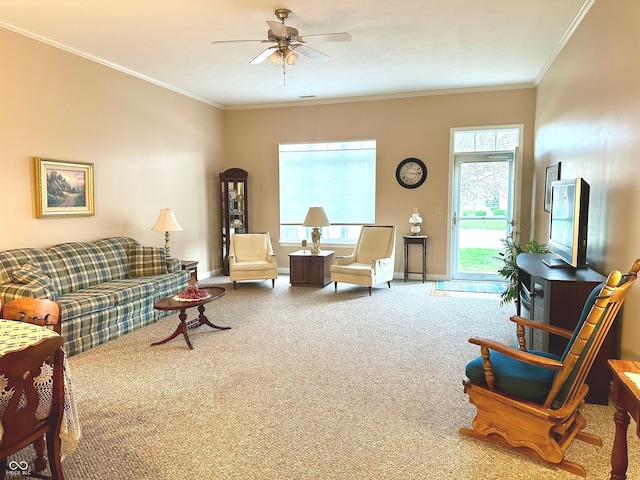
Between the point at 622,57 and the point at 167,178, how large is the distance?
544 centimetres

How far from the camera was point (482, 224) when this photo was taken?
660 cm

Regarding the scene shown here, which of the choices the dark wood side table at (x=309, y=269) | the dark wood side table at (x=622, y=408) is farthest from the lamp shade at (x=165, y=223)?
the dark wood side table at (x=622, y=408)

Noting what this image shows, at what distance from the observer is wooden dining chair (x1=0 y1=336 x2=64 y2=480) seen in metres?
1.52

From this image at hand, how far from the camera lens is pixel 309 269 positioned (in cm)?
639

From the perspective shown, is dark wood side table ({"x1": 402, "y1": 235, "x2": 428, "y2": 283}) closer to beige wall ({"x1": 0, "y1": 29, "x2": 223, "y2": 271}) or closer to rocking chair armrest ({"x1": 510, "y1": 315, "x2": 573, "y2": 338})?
beige wall ({"x1": 0, "y1": 29, "x2": 223, "y2": 271})

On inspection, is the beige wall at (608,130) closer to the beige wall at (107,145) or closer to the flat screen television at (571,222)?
the flat screen television at (571,222)

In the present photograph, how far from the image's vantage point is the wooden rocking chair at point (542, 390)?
1.95 metres

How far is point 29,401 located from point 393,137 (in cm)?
609

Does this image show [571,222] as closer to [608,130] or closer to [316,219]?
[608,130]

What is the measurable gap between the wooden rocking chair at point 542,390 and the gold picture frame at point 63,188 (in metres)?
4.29

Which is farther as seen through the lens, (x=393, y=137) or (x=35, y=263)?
(x=393, y=137)

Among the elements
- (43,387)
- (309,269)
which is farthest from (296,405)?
(309,269)

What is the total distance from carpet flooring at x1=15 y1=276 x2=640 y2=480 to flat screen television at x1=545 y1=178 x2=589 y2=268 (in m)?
0.99

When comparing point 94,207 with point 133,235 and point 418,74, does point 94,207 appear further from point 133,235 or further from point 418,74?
point 418,74
